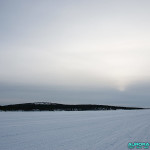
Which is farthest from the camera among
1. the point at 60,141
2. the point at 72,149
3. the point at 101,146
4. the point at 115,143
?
the point at 60,141

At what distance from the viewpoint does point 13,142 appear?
8.21 m

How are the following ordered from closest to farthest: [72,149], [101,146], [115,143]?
[72,149] → [101,146] → [115,143]

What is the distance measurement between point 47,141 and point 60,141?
1.87ft

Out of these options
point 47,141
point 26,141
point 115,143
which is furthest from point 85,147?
point 26,141

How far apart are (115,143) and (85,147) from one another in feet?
4.68

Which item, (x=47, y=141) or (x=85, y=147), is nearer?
(x=85, y=147)

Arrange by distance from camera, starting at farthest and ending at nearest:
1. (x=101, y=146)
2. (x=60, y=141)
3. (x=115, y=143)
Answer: (x=60, y=141)
(x=115, y=143)
(x=101, y=146)

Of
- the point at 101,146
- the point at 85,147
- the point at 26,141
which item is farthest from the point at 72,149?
the point at 26,141

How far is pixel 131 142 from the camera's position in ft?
26.5

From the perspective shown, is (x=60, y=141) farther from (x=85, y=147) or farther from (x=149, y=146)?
(x=149, y=146)

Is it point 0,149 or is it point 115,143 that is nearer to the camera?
point 0,149

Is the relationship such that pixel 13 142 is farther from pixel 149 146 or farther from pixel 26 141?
pixel 149 146

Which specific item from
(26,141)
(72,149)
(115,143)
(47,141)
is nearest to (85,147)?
(72,149)

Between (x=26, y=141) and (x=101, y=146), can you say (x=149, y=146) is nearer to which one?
(x=101, y=146)
